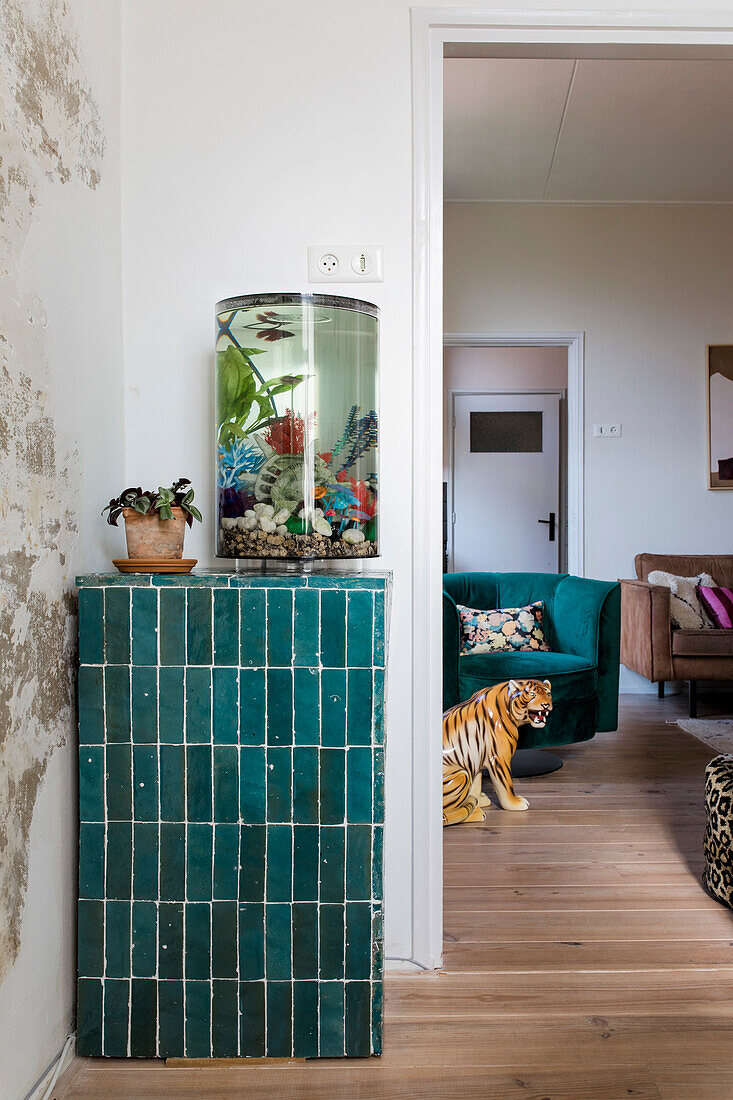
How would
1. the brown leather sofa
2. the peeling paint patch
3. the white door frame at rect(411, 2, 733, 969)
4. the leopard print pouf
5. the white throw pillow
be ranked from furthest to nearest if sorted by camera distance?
1. the white throw pillow
2. the brown leather sofa
3. the leopard print pouf
4. the white door frame at rect(411, 2, 733, 969)
5. the peeling paint patch

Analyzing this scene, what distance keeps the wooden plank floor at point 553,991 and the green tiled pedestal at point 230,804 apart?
0.34 ft

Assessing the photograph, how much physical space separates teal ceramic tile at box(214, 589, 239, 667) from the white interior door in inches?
185

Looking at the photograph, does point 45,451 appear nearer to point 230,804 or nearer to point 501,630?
point 230,804

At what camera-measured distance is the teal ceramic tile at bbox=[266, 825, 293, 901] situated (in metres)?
1.50

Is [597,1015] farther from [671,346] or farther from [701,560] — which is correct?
[671,346]

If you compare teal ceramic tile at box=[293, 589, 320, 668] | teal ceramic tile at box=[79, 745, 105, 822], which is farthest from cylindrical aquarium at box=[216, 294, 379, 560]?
teal ceramic tile at box=[79, 745, 105, 822]

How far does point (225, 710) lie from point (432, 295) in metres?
0.96

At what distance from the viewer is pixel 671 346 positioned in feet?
16.2

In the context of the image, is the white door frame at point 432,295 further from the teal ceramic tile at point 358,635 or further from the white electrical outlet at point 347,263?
the teal ceramic tile at point 358,635

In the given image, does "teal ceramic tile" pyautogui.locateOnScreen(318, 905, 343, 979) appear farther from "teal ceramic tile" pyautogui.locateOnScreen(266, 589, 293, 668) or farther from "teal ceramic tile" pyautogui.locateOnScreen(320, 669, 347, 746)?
"teal ceramic tile" pyautogui.locateOnScreen(266, 589, 293, 668)

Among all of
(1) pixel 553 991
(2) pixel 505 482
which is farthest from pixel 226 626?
(2) pixel 505 482

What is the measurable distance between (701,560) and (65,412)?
404 cm

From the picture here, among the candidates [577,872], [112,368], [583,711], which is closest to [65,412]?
[112,368]

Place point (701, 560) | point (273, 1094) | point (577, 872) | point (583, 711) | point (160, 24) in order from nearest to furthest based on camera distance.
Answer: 1. point (273, 1094)
2. point (160, 24)
3. point (577, 872)
4. point (583, 711)
5. point (701, 560)
